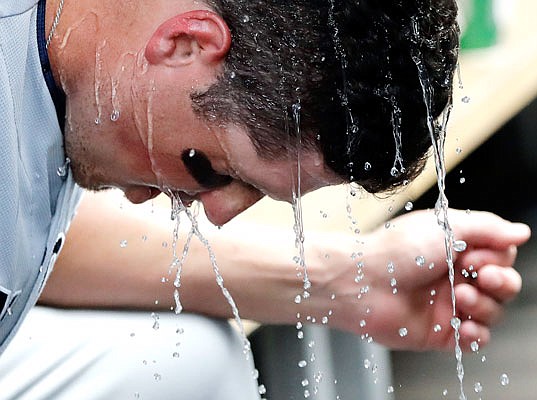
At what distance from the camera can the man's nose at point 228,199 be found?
118 cm

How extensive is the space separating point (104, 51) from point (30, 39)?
0.23 ft

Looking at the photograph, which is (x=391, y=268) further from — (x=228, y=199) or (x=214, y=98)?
(x=214, y=98)

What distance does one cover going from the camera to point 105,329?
138cm

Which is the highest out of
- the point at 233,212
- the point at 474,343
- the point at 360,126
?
the point at 360,126

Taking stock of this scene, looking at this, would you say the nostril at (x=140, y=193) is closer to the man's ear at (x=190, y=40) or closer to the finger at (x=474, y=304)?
the man's ear at (x=190, y=40)

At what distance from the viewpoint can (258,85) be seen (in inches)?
42.7

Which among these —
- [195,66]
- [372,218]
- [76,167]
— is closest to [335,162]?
[195,66]

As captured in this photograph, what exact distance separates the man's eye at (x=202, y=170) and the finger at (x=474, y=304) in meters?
0.39

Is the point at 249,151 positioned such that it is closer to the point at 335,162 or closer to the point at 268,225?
the point at 335,162

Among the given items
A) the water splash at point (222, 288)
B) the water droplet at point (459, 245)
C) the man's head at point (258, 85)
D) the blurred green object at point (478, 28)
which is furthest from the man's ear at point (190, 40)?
the blurred green object at point (478, 28)

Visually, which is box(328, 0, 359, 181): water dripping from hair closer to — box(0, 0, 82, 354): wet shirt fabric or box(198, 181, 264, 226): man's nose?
box(198, 181, 264, 226): man's nose

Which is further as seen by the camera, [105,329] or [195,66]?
[105,329]

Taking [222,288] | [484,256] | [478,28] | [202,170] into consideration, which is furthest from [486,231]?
[478,28]

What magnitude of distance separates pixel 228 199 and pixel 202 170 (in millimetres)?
48
